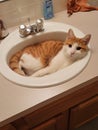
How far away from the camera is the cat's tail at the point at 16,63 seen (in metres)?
0.93

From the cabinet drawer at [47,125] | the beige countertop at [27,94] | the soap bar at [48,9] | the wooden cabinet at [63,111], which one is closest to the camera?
the beige countertop at [27,94]

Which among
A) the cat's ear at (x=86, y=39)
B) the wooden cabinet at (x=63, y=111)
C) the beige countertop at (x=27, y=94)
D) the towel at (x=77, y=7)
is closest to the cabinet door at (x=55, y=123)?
the wooden cabinet at (x=63, y=111)

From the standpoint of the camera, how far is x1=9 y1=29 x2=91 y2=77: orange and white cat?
92cm

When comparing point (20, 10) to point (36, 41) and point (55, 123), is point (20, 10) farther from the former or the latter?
point (55, 123)

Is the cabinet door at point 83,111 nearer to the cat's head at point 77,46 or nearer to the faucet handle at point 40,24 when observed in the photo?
the cat's head at point 77,46

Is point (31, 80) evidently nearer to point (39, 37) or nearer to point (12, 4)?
point (39, 37)

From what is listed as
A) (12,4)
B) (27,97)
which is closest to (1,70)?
(27,97)

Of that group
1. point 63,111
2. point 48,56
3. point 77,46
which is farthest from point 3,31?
point 63,111

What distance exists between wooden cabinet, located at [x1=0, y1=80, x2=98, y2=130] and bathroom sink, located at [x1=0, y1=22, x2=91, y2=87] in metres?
0.07

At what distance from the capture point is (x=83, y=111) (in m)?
1.11

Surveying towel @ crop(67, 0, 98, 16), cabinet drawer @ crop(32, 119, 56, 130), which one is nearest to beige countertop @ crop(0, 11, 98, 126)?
cabinet drawer @ crop(32, 119, 56, 130)

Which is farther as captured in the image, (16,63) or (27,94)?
(16,63)

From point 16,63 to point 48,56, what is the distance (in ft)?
0.59

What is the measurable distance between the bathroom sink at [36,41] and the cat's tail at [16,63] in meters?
0.02
